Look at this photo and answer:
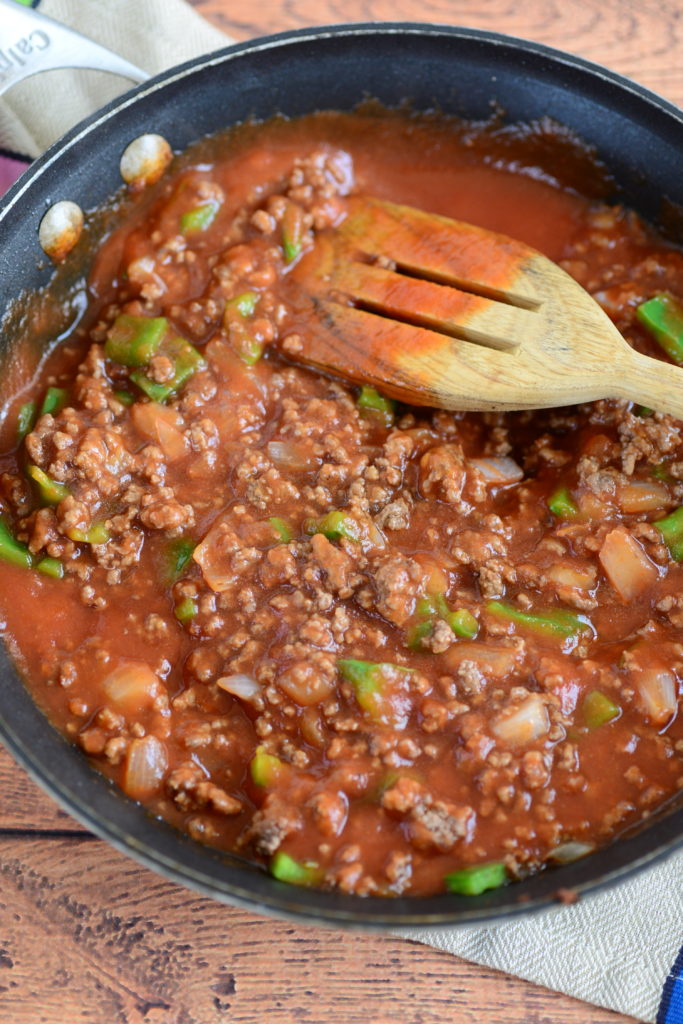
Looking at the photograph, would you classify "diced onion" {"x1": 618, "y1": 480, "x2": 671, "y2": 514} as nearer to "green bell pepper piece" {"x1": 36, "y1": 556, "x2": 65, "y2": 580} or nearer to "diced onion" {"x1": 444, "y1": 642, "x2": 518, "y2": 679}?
"diced onion" {"x1": 444, "y1": 642, "x2": 518, "y2": 679}

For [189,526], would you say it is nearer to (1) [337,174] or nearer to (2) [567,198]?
(1) [337,174]

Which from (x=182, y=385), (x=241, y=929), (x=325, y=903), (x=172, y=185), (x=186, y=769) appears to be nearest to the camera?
(x=325, y=903)

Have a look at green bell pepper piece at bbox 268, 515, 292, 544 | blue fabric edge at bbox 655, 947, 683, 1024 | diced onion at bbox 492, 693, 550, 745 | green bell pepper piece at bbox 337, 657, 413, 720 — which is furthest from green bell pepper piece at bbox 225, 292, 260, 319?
blue fabric edge at bbox 655, 947, 683, 1024

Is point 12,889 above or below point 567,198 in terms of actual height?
below

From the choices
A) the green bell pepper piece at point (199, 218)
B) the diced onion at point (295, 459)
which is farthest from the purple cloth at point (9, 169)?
the diced onion at point (295, 459)

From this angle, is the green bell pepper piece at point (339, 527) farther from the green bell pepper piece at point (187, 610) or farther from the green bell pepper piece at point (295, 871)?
the green bell pepper piece at point (295, 871)

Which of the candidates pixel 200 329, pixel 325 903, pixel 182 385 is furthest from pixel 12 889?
pixel 200 329

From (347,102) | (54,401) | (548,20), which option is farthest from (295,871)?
(548,20)

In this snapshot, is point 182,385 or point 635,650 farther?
point 182,385
